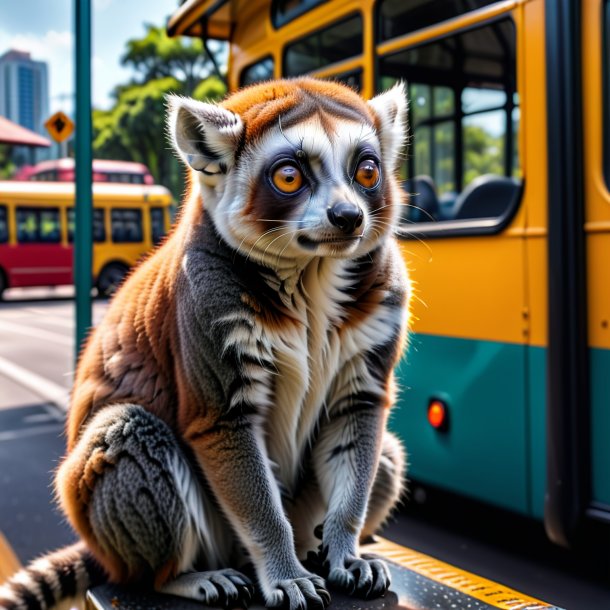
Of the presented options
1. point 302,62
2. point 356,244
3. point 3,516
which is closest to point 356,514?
point 356,244

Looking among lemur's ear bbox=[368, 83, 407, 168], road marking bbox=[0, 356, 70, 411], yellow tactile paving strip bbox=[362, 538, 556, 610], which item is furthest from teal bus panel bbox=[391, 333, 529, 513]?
road marking bbox=[0, 356, 70, 411]

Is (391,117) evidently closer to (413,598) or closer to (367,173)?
(367,173)

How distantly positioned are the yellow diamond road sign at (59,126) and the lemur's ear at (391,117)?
8283 mm

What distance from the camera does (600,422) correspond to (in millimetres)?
3248

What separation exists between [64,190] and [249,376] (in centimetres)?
1871

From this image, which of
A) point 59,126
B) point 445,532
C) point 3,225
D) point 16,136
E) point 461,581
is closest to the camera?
point 461,581

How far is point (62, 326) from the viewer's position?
15328 mm

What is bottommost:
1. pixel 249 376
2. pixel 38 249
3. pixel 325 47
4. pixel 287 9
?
pixel 249 376

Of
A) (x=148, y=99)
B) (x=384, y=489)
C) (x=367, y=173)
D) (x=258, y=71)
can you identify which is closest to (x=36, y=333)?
(x=258, y=71)

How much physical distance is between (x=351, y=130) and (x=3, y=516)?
14.3ft

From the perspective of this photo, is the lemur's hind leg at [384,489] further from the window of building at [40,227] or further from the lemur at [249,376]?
the window of building at [40,227]

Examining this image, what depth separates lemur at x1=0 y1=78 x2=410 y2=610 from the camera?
4.49ft

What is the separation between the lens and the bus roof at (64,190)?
62.0 ft

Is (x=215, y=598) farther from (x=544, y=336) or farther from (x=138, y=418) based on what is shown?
(x=544, y=336)
